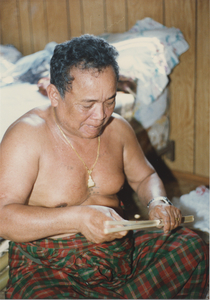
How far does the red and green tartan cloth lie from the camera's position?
0.82m

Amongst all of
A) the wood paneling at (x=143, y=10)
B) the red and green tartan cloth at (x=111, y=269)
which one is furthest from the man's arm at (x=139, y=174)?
the wood paneling at (x=143, y=10)

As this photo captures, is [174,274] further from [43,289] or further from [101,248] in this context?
[43,289]

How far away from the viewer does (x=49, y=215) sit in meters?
0.75

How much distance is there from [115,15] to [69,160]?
71cm

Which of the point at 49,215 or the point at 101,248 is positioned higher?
the point at 49,215

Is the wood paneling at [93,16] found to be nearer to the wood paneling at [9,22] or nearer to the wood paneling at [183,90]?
the wood paneling at [9,22]

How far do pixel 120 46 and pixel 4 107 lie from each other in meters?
0.64

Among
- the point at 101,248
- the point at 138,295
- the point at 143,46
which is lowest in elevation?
the point at 138,295

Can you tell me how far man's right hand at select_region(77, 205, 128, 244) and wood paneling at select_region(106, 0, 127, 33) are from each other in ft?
2.51

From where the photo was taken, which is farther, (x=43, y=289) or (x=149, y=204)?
(x=149, y=204)

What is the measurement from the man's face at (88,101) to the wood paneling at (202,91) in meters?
1.10

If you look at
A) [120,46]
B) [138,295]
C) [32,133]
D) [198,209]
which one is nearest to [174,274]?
[138,295]

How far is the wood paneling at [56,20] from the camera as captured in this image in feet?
3.61

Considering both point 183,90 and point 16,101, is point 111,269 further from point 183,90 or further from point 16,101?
point 183,90
